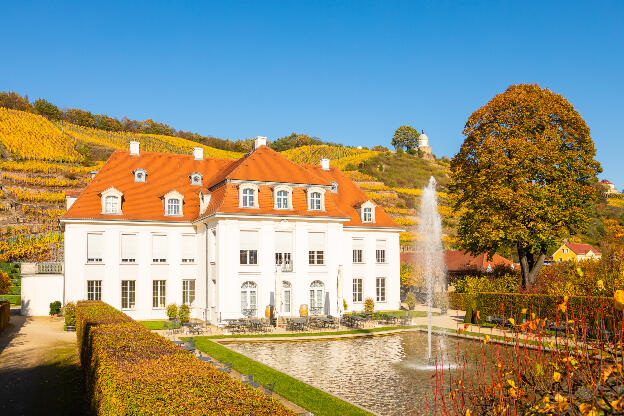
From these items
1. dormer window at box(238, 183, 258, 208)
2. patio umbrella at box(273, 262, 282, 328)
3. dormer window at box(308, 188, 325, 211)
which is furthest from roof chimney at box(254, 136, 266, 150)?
patio umbrella at box(273, 262, 282, 328)

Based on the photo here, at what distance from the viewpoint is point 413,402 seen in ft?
45.3

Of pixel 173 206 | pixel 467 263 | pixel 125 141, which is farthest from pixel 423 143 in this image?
pixel 173 206

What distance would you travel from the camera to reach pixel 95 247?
34156 mm

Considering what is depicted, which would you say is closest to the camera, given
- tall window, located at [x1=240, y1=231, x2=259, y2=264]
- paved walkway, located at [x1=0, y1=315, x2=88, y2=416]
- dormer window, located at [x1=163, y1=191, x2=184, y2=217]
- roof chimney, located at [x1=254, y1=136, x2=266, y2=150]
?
paved walkway, located at [x1=0, y1=315, x2=88, y2=416]

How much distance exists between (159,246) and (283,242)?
878 centimetres

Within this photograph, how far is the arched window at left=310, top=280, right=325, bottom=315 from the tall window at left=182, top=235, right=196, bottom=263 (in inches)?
342

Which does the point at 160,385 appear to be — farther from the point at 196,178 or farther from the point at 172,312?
the point at 196,178

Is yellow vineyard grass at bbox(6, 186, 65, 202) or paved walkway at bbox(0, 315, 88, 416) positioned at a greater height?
yellow vineyard grass at bbox(6, 186, 65, 202)

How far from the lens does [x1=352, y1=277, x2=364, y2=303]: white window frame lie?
39156 millimetres

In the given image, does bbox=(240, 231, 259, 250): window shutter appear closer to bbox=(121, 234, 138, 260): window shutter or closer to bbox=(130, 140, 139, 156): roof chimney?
bbox=(121, 234, 138, 260): window shutter

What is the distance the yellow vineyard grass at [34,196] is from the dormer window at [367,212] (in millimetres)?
37589

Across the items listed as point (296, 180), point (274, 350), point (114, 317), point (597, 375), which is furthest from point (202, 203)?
point (597, 375)

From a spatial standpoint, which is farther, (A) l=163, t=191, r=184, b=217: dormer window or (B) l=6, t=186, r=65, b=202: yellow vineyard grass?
(B) l=6, t=186, r=65, b=202: yellow vineyard grass

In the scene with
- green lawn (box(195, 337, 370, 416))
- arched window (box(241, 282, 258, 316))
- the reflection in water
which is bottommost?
the reflection in water
